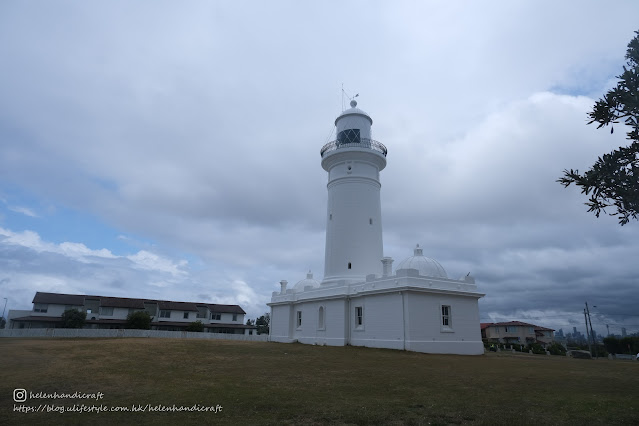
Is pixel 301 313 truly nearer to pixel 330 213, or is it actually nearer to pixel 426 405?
pixel 330 213

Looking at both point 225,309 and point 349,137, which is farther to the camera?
point 225,309

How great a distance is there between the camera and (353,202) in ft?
95.5

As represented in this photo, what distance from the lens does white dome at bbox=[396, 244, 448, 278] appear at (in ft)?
80.5

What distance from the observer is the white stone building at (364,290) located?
2206cm

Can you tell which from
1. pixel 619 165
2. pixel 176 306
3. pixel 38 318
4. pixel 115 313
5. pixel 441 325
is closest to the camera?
pixel 619 165

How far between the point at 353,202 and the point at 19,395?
22775 millimetres

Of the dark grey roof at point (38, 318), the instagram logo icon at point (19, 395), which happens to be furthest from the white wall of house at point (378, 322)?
the dark grey roof at point (38, 318)

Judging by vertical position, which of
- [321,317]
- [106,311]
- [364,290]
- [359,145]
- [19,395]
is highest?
[359,145]

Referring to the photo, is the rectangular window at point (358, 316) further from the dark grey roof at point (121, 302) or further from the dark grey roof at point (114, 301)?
the dark grey roof at point (121, 302)

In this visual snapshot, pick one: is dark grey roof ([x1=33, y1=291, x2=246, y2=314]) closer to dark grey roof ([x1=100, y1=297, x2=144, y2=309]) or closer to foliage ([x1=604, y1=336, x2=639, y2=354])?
dark grey roof ([x1=100, y1=297, x2=144, y2=309])

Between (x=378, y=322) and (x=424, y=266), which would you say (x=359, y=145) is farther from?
(x=378, y=322)

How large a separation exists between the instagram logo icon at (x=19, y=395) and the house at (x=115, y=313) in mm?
44650

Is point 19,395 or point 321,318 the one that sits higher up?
point 321,318

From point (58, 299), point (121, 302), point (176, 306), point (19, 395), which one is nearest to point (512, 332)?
point (176, 306)
